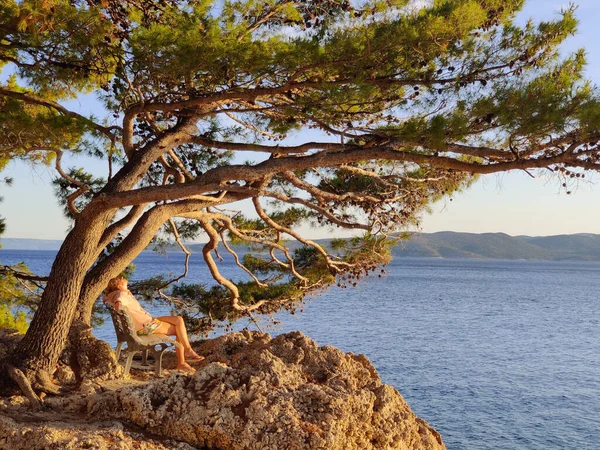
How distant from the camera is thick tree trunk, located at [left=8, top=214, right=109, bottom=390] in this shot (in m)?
5.51

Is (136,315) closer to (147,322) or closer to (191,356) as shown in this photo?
(147,322)

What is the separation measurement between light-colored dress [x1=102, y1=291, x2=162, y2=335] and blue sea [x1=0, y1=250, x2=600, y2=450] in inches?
144

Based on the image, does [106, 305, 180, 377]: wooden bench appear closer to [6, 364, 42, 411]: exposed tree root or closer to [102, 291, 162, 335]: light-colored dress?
[102, 291, 162, 335]: light-colored dress

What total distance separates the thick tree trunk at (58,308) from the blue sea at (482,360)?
4.17 metres

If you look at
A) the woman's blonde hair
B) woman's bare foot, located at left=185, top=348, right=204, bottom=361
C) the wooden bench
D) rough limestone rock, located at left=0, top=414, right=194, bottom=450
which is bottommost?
rough limestone rock, located at left=0, top=414, right=194, bottom=450

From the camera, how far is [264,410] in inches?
173

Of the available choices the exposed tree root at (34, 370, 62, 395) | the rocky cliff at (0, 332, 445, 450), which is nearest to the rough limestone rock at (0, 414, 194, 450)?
the rocky cliff at (0, 332, 445, 450)

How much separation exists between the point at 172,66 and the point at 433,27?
218 centimetres

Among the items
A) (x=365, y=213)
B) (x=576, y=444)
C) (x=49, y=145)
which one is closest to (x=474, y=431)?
(x=576, y=444)

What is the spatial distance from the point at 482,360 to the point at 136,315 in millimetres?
14319

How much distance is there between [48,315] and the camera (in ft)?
18.6

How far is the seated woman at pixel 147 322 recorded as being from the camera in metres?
5.98

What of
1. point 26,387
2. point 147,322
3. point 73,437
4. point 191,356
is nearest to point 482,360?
point 191,356

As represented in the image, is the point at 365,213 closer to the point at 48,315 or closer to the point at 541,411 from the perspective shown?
the point at 48,315
